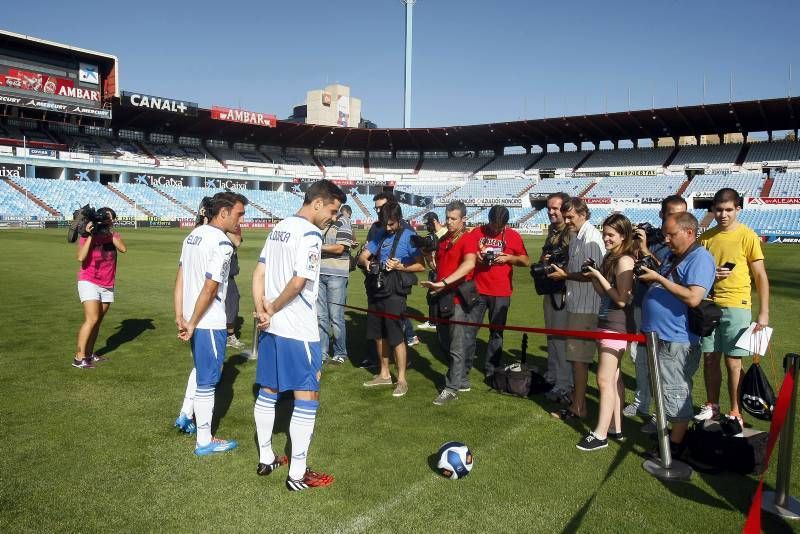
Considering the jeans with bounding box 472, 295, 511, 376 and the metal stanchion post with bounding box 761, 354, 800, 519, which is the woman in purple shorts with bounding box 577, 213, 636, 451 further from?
the jeans with bounding box 472, 295, 511, 376

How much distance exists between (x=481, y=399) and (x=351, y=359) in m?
2.25

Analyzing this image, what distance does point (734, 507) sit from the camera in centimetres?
372

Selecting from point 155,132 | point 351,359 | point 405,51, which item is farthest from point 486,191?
point 351,359

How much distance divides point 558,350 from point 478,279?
1274 mm

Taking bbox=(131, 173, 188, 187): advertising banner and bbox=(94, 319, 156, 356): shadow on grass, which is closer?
bbox=(94, 319, 156, 356): shadow on grass

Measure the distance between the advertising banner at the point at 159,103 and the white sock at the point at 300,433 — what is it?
55537 mm

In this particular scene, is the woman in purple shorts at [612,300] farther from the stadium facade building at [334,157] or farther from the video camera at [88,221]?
the stadium facade building at [334,157]

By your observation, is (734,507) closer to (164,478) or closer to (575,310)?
(575,310)

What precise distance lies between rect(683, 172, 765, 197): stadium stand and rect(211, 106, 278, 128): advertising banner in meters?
44.1

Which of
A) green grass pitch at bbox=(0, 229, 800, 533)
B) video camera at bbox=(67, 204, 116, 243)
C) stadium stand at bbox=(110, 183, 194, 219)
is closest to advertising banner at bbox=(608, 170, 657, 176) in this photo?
stadium stand at bbox=(110, 183, 194, 219)

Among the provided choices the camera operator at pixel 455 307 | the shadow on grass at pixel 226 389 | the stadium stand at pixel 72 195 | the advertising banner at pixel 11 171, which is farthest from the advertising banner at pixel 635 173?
the advertising banner at pixel 11 171

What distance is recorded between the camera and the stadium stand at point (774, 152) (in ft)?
164

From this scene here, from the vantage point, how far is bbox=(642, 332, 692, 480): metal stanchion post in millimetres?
4105

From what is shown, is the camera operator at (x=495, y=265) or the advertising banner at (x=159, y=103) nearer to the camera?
the camera operator at (x=495, y=265)
